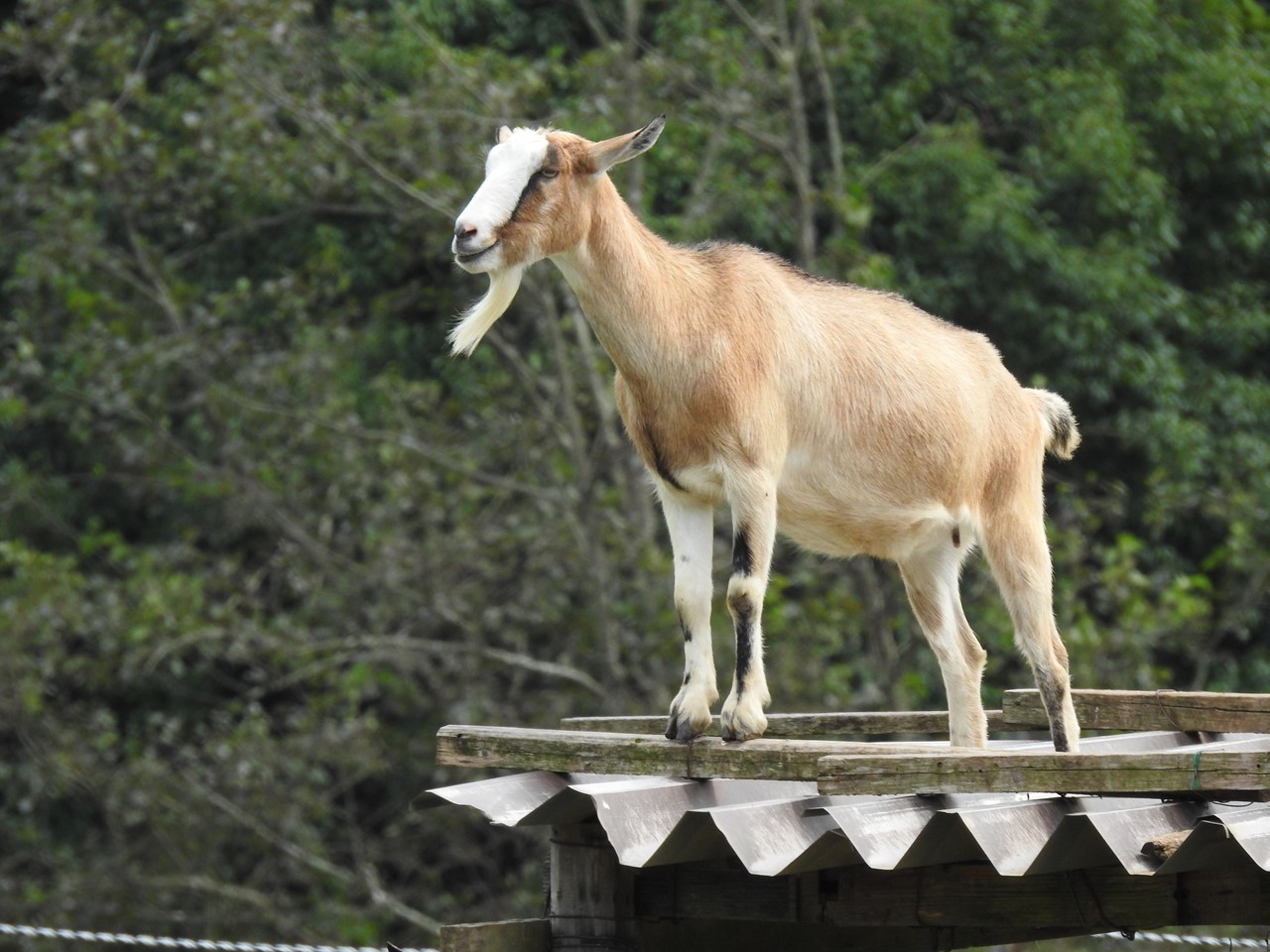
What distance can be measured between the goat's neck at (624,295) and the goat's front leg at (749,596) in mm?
387

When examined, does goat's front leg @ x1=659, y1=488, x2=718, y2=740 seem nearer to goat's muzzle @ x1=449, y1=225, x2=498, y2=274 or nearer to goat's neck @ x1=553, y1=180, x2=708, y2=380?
goat's neck @ x1=553, y1=180, x2=708, y2=380

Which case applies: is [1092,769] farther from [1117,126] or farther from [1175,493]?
[1117,126]

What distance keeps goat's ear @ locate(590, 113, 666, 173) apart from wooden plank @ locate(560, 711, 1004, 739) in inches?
61.1

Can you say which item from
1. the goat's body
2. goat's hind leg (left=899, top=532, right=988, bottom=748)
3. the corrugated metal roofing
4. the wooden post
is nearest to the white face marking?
the goat's body

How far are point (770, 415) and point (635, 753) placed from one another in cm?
89

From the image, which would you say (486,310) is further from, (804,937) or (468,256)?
(804,937)

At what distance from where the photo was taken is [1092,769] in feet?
10.8

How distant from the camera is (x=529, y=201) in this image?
4129mm

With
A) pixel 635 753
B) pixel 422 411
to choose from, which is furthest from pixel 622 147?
pixel 422 411

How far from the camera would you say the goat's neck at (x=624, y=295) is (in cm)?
432

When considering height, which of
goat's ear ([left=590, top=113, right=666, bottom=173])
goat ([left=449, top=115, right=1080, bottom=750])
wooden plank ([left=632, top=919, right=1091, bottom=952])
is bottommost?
wooden plank ([left=632, top=919, right=1091, bottom=952])

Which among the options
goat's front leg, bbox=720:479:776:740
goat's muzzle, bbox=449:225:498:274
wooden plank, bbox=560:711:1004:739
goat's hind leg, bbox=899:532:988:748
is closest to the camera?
goat's muzzle, bbox=449:225:498:274

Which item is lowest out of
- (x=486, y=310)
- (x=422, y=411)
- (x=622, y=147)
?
(x=486, y=310)

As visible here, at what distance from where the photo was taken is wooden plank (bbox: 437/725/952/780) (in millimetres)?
3781
